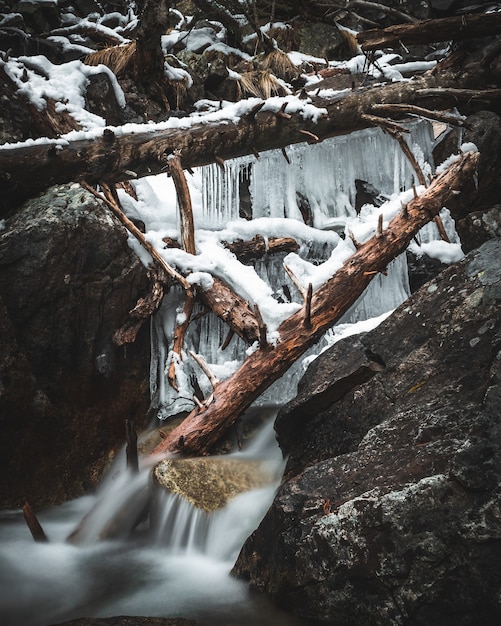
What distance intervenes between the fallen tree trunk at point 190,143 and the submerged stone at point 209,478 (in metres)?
3.07

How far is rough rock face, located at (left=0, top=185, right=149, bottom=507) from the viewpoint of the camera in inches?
153

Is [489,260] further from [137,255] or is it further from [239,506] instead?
[137,255]

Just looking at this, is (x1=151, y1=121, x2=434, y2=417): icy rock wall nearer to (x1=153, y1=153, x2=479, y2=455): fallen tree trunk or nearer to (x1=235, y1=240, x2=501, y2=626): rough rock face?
(x1=153, y1=153, x2=479, y2=455): fallen tree trunk

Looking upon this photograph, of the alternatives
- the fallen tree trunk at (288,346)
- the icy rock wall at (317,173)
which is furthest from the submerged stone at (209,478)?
the icy rock wall at (317,173)

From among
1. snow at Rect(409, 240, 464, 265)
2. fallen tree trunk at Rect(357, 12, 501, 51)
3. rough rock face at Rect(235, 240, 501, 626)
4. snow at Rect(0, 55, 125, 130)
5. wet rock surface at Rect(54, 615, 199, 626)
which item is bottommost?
wet rock surface at Rect(54, 615, 199, 626)

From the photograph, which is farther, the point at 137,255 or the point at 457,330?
the point at 137,255

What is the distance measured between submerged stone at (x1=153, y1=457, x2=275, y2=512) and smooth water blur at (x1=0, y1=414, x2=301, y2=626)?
7 centimetres

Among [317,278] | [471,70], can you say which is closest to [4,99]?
[317,278]

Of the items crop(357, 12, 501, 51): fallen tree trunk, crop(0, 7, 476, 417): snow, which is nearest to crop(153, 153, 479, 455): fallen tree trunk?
crop(0, 7, 476, 417): snow

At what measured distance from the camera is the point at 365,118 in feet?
17.9

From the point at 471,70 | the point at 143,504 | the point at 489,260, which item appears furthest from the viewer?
the point at 471,70

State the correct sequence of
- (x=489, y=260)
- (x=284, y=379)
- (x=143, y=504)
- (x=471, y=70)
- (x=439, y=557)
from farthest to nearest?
1. (x=471, y=70)
2. (x=284, y=379)
3. (x=143, y=504)
4. (x=489, y=260)
5. (x=439, y=557)

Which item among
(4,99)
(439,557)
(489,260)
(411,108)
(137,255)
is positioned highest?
(4,99)

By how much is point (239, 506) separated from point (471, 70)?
616 cm
